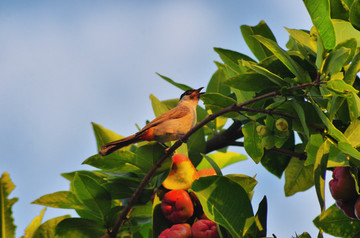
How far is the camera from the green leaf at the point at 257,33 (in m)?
2.40

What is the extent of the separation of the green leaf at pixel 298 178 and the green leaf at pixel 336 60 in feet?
3.05

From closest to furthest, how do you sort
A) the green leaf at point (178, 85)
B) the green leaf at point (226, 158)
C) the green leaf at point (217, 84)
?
the green leaf at point (178, 85), the green leaf at point (217, 84), the green leaf at point (226, 158)

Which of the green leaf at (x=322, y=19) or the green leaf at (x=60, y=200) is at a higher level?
the green leaf at (x=322, y=19)

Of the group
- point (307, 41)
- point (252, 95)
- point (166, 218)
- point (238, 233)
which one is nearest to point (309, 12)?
point (307, 41)

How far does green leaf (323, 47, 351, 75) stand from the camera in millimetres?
1729

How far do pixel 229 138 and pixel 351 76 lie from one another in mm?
940

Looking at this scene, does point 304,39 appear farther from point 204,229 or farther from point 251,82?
point 204,229

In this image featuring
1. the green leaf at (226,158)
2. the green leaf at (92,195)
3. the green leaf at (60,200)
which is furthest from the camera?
the green leaf at (226,158)

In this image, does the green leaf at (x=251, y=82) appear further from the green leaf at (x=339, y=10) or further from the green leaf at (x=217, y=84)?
the green leaf at (x=217, y=84)

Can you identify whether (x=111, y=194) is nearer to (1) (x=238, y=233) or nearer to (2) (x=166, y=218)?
(2) (x=166, y=218)

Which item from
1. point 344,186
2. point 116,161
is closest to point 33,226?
point 116,161

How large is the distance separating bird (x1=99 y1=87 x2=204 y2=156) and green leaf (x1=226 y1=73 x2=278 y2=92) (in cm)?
66

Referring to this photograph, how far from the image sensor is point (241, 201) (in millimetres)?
2057

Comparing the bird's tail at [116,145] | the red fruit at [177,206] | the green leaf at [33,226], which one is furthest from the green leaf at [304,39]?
the green leaf at [33,226]
